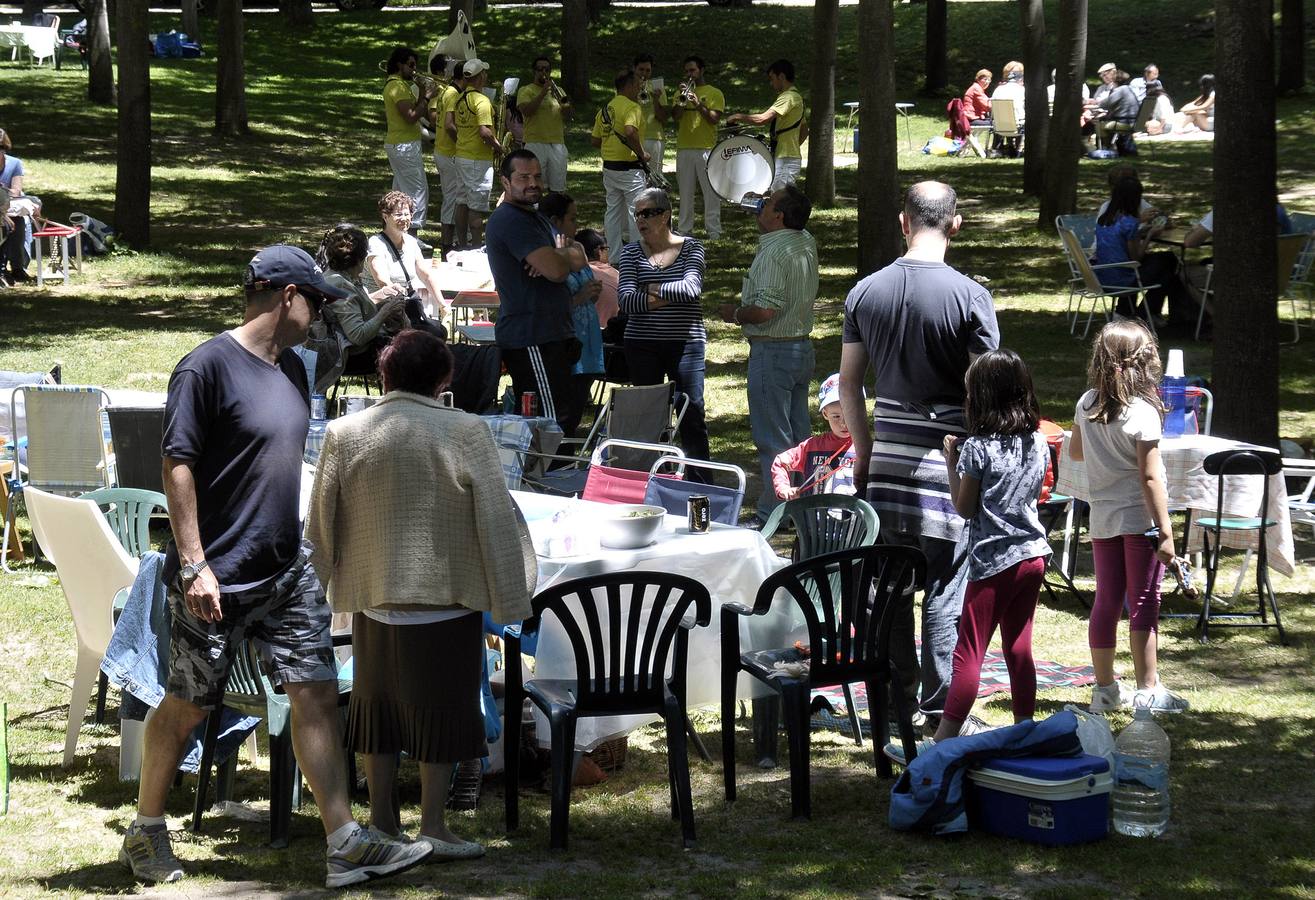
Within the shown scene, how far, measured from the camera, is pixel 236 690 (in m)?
5.31

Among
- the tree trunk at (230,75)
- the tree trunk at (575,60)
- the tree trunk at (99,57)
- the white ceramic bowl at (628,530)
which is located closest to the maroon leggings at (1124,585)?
the white ceramic bowl at (628,530)

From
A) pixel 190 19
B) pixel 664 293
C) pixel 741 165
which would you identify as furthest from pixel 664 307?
pixel 190 19

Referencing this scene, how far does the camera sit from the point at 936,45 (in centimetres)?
3341

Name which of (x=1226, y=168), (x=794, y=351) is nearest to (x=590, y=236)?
(x=794, y=351)

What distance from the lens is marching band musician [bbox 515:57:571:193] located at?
1888 cm

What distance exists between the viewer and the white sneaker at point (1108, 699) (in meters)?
6.58

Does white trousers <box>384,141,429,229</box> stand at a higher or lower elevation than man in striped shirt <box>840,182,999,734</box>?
higher

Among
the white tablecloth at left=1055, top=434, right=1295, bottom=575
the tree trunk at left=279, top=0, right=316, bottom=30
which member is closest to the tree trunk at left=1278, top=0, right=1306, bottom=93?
the tree trunk at left=279, top=0, right=316, bottom=30

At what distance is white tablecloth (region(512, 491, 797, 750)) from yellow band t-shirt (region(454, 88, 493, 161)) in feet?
37.1

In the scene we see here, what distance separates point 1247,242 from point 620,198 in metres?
8.91

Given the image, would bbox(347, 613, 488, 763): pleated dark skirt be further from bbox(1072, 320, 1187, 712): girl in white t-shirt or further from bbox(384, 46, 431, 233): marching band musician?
bbox(384, 46, 431, 233): marching band musician

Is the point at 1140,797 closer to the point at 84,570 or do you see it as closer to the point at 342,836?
the point at 342,836

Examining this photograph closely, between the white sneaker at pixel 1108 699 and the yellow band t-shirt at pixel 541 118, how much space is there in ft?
44.4

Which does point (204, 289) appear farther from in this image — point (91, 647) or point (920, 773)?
point (920, 773)
